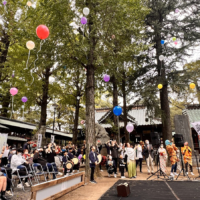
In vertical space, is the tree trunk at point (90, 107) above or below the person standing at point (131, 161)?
above

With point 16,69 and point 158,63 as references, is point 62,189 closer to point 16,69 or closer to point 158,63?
point 16,69

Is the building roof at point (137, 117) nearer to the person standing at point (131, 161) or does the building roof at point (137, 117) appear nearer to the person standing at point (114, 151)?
the person standing at point (114, 151)

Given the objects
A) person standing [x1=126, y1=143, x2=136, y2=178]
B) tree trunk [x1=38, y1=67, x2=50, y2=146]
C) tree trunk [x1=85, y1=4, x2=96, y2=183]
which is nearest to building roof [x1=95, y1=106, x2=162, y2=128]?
tree trunk [x1=38, y1=67, x2=50, y2=146]

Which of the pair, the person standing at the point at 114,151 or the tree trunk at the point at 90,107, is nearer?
the tree trunk at the point at 90,107

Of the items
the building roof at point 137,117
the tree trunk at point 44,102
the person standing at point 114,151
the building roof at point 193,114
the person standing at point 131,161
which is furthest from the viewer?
the building roof at point 137,117

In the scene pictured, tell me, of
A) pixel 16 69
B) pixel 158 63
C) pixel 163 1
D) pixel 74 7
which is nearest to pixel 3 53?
pixel 16 69

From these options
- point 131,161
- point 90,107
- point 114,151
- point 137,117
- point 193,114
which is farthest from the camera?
point 137,117

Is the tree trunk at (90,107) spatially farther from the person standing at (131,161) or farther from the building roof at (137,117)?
the building roof at (137,117)

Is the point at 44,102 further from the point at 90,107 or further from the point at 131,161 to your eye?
the point at 131,161

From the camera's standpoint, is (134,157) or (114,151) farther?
(114,151)

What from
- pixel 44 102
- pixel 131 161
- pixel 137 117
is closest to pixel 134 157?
pixel 131 161

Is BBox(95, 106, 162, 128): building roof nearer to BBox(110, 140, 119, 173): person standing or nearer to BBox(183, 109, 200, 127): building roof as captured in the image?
BBox(183, 109, 200, 127): building roof

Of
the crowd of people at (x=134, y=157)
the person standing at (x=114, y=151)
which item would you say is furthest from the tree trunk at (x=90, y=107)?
the person standing at (x=114, y=151)

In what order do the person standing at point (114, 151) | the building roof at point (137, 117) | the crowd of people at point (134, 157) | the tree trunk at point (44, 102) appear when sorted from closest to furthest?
1. the crowd of people at point (134, 157)
2. the person standing at point (114, 151)
3. the tree trunk at point (44, 102)
4. the building roof at point (137, 117)
